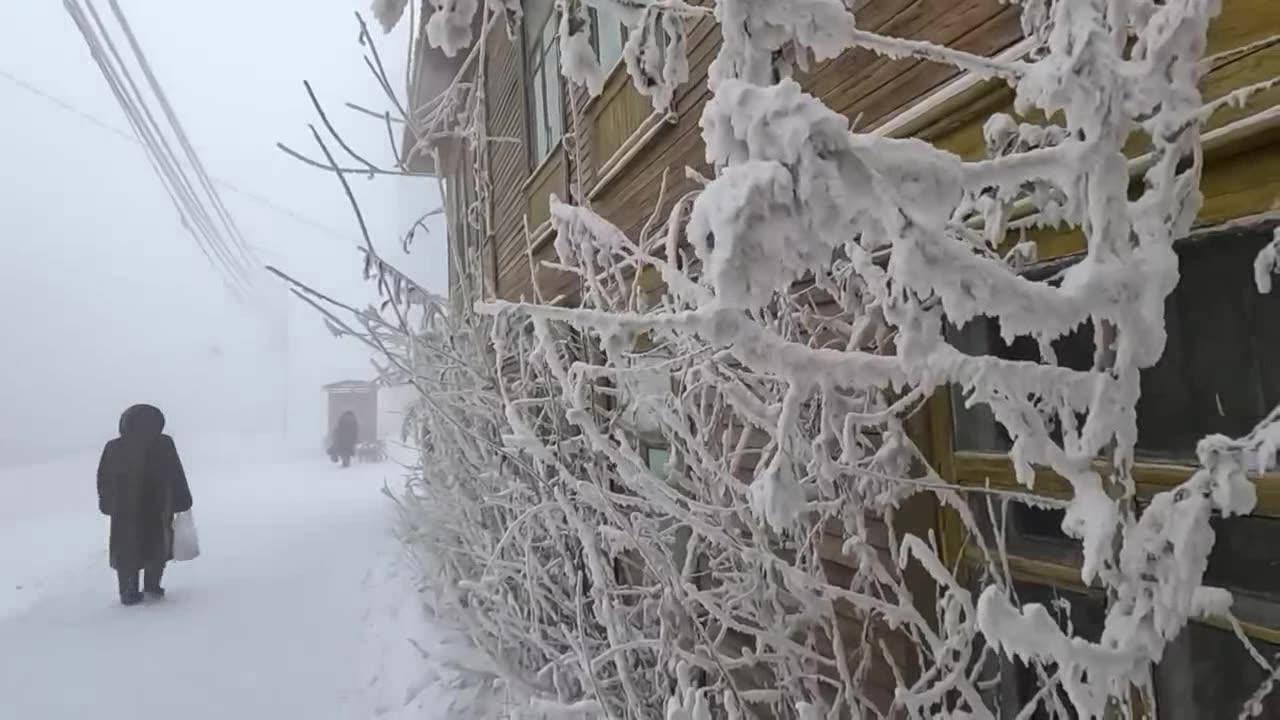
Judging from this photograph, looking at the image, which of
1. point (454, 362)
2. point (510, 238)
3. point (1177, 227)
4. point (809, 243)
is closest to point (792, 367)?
point (809, 243)

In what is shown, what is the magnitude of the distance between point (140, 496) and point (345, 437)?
18.9 meters


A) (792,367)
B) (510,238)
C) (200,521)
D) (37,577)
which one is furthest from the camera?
(200,521)

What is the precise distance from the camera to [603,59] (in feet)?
17.4

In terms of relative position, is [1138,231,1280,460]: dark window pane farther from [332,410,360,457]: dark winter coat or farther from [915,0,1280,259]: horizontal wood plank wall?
[332,410,360,457]: dark winter coat

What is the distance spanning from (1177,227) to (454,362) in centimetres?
307

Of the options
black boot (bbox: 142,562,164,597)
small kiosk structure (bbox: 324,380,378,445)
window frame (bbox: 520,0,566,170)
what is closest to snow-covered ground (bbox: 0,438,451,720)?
black boot (bbox: 142,562,164,597)

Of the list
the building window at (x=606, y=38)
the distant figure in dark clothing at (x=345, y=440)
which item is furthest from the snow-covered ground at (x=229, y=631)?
the distant figure in dark clothing at (x=345, y=440)

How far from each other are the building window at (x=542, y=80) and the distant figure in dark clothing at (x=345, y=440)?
21052 millimetres

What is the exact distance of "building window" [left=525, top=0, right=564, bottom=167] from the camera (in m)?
6.32

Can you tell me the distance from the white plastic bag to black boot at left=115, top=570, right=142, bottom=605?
0.60 meters

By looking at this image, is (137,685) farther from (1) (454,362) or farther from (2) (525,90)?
(2) (525,90)

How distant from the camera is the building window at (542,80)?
6.32 metres

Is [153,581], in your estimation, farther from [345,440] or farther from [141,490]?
[345,440]

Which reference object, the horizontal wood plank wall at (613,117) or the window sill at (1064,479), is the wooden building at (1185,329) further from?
the horizontal wood plank wall at (613,117)
